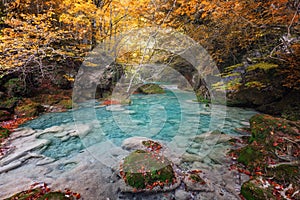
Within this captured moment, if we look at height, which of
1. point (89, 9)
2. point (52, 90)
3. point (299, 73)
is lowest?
point (52, 90)

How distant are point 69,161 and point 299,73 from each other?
31.9 ft

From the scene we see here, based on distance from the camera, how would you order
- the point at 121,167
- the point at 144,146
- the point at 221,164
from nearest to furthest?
the point at 121,167 < the point at 221,164 < the point at 144,146

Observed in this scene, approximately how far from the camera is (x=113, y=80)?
14.1 metres

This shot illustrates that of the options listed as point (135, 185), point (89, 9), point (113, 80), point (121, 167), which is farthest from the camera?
point (113, 80)

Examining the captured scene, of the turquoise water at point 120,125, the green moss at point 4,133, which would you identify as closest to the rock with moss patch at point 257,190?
the turquoise water at point 120,125

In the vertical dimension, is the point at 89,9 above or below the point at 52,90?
above

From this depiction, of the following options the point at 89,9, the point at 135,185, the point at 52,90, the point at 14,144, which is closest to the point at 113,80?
the point at 52,90

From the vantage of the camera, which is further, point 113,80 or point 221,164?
point 113,80

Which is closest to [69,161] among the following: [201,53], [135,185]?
[135,185]

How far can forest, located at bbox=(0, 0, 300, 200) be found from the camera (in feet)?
9.61

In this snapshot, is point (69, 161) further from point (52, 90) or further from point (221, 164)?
point (52, 90)

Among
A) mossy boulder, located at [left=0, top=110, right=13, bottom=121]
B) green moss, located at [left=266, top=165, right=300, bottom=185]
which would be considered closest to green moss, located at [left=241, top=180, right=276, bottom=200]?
green moss, located at [left=266, top=165, right=300, bottom=185]

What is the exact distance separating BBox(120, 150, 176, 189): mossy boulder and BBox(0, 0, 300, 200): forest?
21mm

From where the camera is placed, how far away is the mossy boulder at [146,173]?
2.85m
